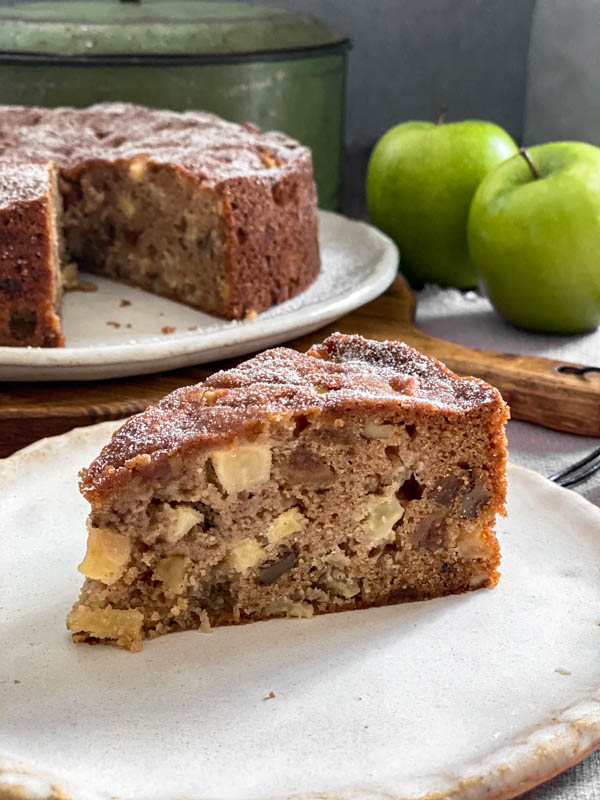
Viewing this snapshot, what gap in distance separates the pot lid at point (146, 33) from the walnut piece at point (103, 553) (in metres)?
2.72

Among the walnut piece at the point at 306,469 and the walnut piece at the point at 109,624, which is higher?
the walnut piece at the point at 306,469

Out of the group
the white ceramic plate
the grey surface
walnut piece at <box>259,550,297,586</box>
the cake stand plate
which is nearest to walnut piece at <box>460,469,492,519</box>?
the cake stand plate

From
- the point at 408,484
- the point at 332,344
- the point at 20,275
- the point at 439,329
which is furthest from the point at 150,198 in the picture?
the point at 408,484

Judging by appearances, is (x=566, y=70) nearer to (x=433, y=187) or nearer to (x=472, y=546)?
(x=433, y=187)

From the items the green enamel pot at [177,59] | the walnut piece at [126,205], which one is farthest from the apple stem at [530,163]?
the walnut piece at [126,205]

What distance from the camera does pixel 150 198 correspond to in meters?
3.77

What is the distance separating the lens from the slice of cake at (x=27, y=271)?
3.16 meters

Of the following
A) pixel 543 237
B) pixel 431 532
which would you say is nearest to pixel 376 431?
pixel 431 532

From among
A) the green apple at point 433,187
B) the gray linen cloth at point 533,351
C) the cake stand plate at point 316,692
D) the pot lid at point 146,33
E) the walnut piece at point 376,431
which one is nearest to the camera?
the cake stand plate at point 316,692

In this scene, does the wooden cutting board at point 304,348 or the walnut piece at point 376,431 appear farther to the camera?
the wooden cutting board at point 304,348

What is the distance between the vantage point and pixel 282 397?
2053 mm

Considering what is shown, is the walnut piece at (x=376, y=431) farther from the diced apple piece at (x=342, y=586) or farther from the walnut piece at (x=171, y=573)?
the walnut piece at (x=171, y=573)

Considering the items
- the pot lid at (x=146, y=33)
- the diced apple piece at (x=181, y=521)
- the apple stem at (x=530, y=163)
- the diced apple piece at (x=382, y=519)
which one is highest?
the pot lid at (x=146, y=33)

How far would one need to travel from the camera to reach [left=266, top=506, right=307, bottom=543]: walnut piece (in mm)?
2082
